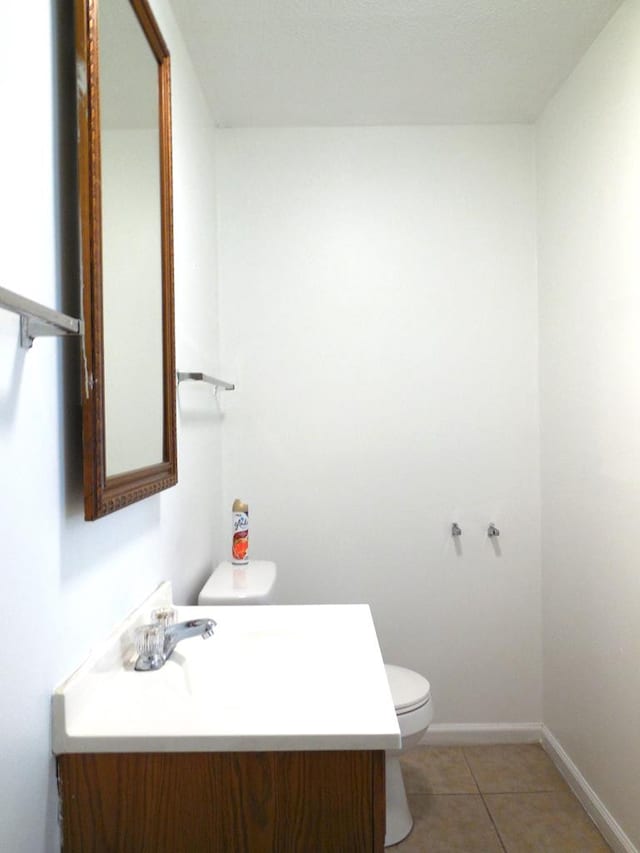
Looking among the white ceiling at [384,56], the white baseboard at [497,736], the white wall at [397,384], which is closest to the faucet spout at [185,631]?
the white wall at [397,384]

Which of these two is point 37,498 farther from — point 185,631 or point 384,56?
point 384,56

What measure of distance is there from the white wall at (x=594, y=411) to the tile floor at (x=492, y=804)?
14 cm

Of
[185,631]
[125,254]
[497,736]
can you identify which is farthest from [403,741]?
[125,254]

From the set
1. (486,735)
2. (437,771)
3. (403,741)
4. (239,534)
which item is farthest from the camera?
(486,735)

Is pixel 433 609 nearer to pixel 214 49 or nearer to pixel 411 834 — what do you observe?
pixel 411 834

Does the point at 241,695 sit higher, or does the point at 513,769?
the point at 241,695

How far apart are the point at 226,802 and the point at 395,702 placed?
3.38ft

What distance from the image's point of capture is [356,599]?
7.86 ft

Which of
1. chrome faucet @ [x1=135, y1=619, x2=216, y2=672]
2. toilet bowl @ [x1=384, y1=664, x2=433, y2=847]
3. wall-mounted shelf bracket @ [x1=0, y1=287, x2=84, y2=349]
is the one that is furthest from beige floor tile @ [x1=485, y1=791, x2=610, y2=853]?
wall-mounted shelf bracket @ [x1=0, y1=287, x2=84, y2=349]

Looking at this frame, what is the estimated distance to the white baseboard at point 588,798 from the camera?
1.73 meters

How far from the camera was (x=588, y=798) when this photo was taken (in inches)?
76.0

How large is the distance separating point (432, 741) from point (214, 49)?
274cm

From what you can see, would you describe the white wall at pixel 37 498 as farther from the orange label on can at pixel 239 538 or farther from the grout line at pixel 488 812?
the grout line at pixel 488 812

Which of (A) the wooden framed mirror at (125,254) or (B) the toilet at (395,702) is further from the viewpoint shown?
(B) the toilet at (395,702)
